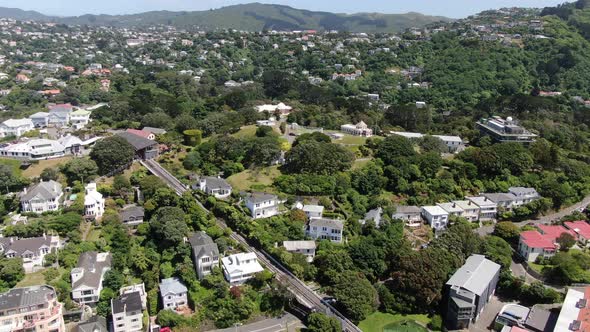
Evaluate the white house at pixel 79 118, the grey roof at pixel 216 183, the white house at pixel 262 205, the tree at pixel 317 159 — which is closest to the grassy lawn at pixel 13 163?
the white house at pixel 79 118

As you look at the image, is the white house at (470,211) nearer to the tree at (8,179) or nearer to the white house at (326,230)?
the white house at (326,230)

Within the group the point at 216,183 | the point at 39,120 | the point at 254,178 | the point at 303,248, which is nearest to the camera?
the point at 303,248

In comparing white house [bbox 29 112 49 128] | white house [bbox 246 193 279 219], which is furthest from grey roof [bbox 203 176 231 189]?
white house [bbox 29 112 49 128]

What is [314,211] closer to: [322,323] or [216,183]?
[216,183]

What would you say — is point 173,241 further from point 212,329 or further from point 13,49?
point 13,49

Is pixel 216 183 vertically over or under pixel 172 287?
over

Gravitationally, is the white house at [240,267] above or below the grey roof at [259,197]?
below

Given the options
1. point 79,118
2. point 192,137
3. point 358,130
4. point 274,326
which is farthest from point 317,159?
point 79,118
